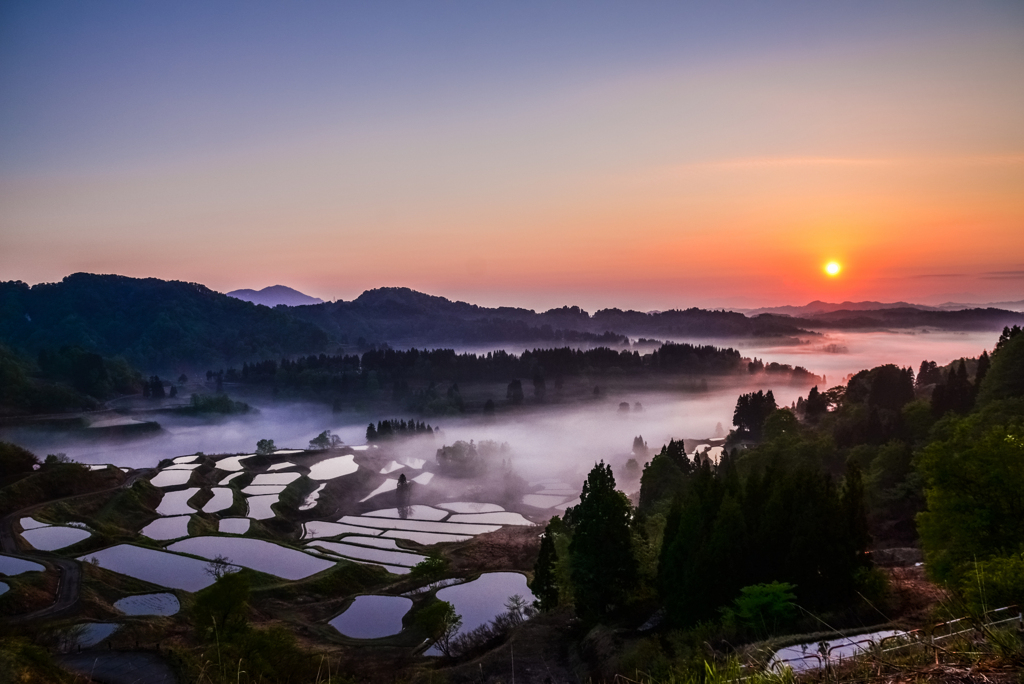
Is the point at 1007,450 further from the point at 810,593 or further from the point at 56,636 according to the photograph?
the point at 56,636

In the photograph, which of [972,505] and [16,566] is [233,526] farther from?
[972,505]

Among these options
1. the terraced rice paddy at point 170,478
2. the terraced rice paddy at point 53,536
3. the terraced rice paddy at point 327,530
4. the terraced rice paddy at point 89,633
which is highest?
the terraced rice paddy at point 89,633

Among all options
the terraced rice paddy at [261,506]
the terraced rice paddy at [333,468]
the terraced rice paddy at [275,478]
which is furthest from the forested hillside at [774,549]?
the terraced rice paddy at [333,468]

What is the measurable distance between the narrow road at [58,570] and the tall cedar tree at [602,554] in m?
31.8

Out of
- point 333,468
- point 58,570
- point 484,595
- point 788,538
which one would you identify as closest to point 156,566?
point 58,570

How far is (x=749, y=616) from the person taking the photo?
24.8 meters

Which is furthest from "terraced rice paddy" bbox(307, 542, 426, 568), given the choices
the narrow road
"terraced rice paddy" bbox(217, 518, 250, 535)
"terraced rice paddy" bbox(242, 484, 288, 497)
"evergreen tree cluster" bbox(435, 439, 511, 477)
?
"evergreen tree cluster" bbox(435, 439, 511, 477)

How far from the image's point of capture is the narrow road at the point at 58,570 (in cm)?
3973

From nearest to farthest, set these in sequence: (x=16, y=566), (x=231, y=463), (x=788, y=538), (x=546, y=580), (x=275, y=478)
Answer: (x=788, y=538), (x=546, y=580), (x=16, y=566), (x=275, y=478), (x=231, y=463)

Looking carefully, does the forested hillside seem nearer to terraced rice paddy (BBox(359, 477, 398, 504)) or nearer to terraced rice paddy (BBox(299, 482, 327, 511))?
terraced rice paddy (BBox(299, 482, 327, 511))

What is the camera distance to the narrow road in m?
39.7

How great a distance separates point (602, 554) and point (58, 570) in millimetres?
40907

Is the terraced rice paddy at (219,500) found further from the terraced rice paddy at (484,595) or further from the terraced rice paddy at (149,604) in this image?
the terraced rice paddy at (484,595)

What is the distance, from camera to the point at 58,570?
48156 mm
